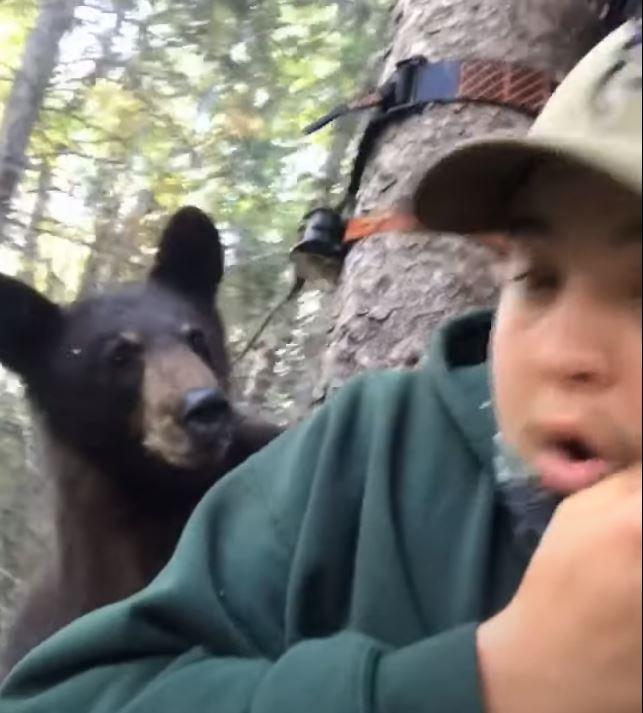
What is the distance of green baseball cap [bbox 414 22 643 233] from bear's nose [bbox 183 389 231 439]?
237 cm

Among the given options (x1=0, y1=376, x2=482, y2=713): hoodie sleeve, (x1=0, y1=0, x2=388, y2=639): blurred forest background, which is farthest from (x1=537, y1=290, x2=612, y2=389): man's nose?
(x1=0, y1=0, x2=388, y2=639): blurred forest background

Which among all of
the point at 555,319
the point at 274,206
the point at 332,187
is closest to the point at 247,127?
the point at 274,206

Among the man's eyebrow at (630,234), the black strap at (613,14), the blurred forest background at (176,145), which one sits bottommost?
the man's eyebrow at (630,234)

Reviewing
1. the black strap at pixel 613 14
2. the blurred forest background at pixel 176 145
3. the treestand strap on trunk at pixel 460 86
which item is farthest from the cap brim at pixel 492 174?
the blurred forest background at pixel 176 145

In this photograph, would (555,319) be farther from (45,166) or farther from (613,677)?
(45,166)

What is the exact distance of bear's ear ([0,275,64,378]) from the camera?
425 cm

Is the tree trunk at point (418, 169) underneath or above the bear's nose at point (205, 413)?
Answer: above

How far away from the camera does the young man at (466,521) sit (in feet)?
4.00

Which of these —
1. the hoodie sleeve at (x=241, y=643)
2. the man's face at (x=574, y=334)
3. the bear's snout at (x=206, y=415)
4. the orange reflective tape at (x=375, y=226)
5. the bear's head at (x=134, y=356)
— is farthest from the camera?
the bear's head at (x=134, y=356)

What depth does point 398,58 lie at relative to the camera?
3100mm

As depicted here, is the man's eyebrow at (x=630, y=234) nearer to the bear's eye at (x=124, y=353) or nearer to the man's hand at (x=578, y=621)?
the man's hand at (x=578, y=621)

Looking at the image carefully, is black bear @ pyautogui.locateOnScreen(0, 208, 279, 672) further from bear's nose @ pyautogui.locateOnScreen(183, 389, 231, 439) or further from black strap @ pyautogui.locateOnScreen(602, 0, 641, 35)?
black strap @ pyautogui.locateOnScreen(602, 0, 641, 35)

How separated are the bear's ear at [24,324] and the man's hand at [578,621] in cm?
307

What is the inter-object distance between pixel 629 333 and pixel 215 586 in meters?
0.70
